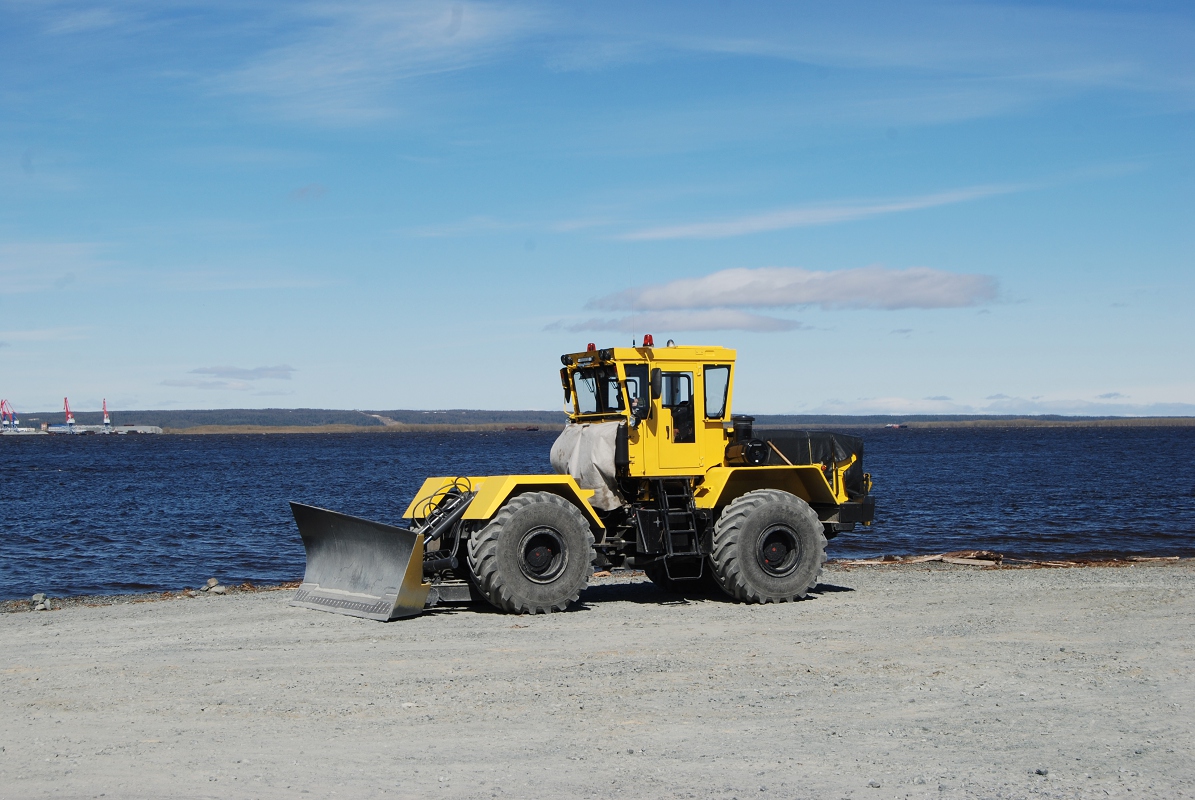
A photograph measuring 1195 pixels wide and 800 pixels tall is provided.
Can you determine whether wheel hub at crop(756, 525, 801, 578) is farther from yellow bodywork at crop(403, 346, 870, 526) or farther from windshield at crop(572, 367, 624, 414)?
windshield at crop(572, 367, 624, 414)

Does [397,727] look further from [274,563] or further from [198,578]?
[274,563]

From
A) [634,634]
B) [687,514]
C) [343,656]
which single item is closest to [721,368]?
[687,514]

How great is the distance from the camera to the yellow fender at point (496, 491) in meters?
13.4

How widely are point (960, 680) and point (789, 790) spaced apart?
3590 mm

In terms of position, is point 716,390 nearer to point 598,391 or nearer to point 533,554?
point 598,391

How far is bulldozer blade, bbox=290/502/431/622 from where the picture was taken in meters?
13.1

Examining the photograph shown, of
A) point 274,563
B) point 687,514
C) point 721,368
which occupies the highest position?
point 721,368

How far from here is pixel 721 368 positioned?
14578 millimetres

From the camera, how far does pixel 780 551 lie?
47.9 ft

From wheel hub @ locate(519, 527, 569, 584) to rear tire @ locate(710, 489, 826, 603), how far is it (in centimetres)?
195

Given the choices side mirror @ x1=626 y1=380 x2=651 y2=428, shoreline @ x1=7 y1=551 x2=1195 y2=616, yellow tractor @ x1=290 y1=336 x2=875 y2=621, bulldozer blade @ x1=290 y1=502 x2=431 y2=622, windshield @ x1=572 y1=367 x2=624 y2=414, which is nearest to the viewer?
bulldozer blade @ x1=290 y1=502 x2=431 y2=622

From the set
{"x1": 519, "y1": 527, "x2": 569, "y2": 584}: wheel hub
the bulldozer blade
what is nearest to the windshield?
{"x1": 519, "y1": 527, "x2": 569, "y2": 584}: wheel hub

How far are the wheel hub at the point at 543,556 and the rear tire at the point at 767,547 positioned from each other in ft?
6.39

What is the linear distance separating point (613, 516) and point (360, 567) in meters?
3.14
